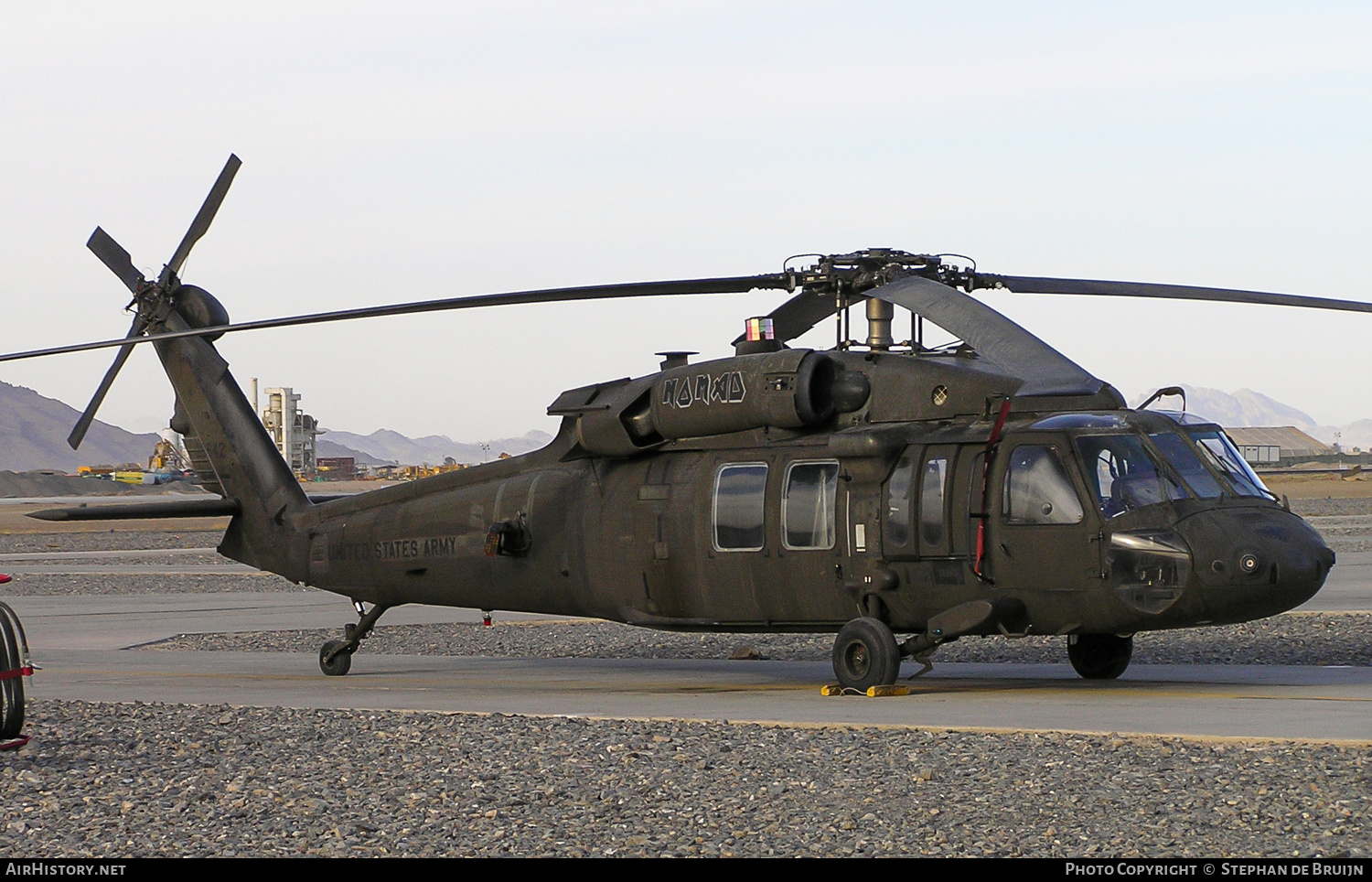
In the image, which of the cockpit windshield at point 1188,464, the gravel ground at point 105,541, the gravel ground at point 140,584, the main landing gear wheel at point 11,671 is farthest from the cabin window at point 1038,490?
the gravel ground at point 105,541

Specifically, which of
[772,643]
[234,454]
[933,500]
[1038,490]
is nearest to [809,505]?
[933,500]

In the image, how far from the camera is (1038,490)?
38.9 ft

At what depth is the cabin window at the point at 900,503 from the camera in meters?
12.4

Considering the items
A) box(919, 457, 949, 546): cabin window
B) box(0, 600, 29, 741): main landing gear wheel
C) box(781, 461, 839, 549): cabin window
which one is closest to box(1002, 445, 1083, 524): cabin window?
box(919, 457, 949, 546): cabin window

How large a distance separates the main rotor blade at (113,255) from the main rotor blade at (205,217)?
46cm

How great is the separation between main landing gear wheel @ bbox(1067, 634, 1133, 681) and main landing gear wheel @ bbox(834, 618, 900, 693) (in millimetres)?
2351

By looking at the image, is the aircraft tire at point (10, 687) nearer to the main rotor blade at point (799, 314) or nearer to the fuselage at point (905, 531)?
the fuselage at point (905, 531)

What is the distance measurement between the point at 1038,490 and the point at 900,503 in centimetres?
112

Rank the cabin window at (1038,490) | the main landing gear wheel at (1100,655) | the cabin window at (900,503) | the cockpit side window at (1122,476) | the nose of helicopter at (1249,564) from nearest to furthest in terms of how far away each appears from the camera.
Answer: the nose of helicopter at (1249,564) → the cockpit side window at (1122,476) → the cabin window at (1038,490) → the cabin window at (900,503) → the main landing gear wheel at (1100,655)

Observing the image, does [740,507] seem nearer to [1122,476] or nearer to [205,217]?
[1122,476]

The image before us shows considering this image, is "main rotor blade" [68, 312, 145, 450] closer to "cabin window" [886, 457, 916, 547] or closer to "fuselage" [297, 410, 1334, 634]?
"fuselage" [297, 410, 1334, 634]

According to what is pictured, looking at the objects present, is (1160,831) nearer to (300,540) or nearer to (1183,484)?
(1183,484)

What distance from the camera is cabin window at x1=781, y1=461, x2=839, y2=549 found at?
12.8 meters

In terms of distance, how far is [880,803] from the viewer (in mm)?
7707
